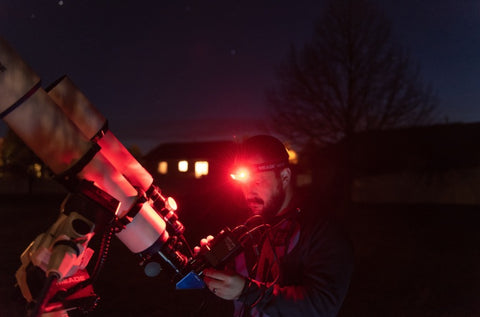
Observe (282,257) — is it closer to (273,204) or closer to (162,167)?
(273,204)

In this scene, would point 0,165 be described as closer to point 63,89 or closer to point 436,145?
point 436,145

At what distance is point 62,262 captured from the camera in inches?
83.8

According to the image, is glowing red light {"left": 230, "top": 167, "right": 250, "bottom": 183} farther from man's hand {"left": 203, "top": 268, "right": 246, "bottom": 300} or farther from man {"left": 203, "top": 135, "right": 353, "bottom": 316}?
man's hand {"left": 203, "top": 268, "right": 246, "bottom": 300}

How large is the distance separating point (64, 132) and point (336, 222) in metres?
1.75

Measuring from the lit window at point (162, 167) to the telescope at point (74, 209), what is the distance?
44.3 m

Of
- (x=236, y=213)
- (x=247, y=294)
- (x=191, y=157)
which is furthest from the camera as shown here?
(x=191, y=157)

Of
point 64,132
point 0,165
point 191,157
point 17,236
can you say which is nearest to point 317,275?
point 64,132

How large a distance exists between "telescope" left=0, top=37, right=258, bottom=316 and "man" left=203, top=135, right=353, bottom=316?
23cm

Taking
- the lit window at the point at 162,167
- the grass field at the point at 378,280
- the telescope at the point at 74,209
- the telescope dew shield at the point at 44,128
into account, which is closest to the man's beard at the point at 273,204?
the telescope at the point at 74,209

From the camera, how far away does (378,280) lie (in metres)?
9.16

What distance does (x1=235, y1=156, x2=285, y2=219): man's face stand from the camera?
2783 millimetres

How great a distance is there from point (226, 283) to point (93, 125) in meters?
1.38

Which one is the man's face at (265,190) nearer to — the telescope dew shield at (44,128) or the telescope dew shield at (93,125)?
the telescope dew shield at (93,125)

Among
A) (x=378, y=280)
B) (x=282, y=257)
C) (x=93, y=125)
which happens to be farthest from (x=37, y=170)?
(x=282, y=257)
